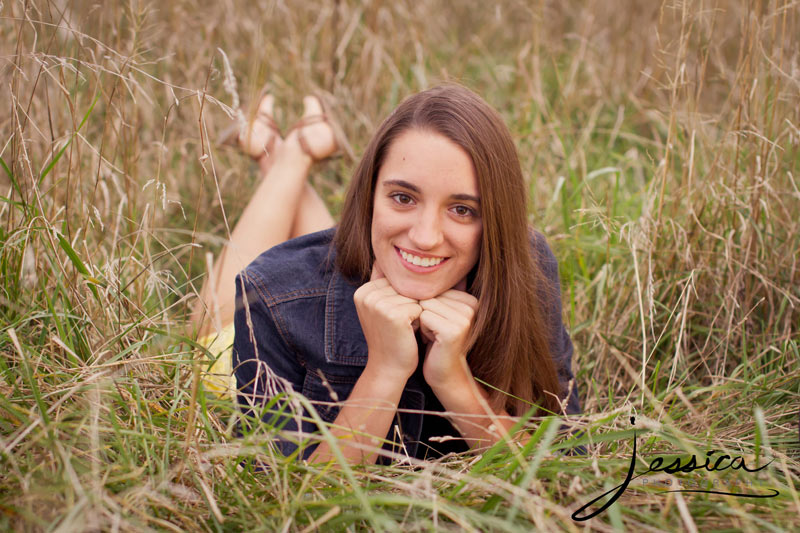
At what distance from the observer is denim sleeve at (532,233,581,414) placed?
2.14m

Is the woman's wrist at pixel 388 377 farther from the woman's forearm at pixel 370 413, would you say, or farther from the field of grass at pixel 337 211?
the field of grass at pixel 337 211

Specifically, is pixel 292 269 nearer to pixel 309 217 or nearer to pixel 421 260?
pixel 421 260

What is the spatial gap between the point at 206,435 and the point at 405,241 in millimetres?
721

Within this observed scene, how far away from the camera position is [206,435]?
1.51m

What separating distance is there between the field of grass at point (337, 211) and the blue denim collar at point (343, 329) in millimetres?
381

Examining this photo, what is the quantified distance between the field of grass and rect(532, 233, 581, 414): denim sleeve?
146 mm

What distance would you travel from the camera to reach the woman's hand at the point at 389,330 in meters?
1.71

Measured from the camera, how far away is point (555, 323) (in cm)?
217

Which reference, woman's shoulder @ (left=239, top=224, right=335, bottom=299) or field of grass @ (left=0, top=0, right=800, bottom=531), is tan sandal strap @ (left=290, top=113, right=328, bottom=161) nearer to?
field of grass @ (left=0, top=0, right=800, bottom=531)

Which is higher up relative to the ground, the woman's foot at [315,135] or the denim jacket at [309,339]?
the woman's foot at [315,135]

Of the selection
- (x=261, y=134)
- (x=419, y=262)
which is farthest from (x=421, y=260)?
(x=261, y=134)

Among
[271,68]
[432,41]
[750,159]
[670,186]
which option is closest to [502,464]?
[750,159]

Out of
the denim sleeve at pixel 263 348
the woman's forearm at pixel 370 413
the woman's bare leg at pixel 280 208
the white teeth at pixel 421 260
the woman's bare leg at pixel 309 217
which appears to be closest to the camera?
the woman's forearm at pixel 370 413

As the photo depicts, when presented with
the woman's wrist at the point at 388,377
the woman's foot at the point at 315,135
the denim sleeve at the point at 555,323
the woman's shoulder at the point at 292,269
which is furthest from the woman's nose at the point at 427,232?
the woman's foot at the point at 315,135
